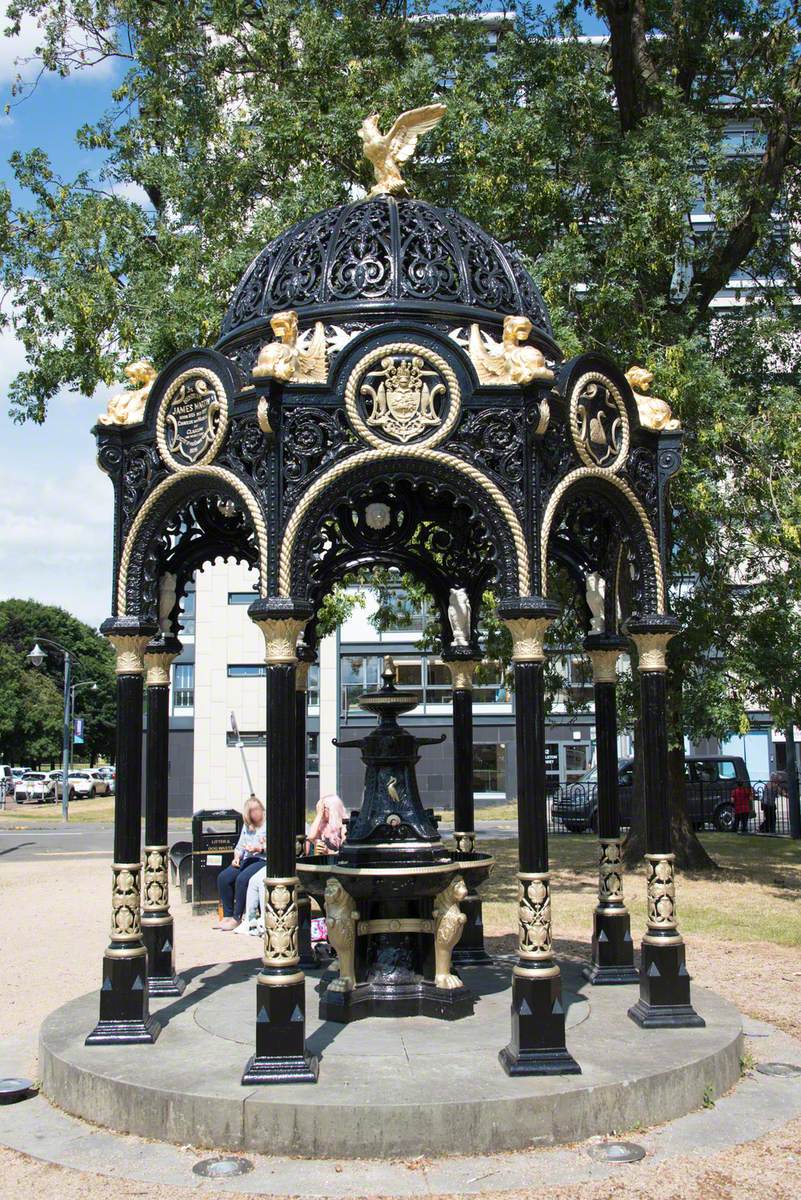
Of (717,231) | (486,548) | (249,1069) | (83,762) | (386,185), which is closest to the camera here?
(249,1069)

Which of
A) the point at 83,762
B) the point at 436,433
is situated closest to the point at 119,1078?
the point at 436,433

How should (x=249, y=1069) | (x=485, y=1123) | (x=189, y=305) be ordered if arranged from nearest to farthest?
1. (x=485, y=1123)
2. (x=249, y=1069)
3. (x=189, y=305)

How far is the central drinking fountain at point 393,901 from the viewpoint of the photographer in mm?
7949

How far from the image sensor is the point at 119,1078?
6.43m

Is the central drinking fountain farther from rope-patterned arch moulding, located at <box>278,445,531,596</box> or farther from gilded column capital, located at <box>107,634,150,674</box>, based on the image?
rope-patterned arch moulding, located at <box>278,445,531,596</box>

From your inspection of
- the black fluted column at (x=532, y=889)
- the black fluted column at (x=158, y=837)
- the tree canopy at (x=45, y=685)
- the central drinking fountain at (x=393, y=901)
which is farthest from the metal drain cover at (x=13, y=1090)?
the tree canopy at (x=45, y=685)

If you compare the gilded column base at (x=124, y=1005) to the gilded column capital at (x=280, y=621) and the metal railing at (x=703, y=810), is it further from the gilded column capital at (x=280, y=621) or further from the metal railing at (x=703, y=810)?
the metal railing at (x=703, y=810)

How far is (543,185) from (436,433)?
9.82 meters

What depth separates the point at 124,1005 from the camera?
7355 millimetres

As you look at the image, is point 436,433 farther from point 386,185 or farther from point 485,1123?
point 485,1123

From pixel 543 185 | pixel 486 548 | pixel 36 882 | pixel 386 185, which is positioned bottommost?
pixel 36 882

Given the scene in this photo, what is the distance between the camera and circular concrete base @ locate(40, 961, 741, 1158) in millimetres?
5895

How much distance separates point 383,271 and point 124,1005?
540 centimetres

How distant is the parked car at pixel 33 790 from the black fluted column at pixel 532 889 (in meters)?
51.6
